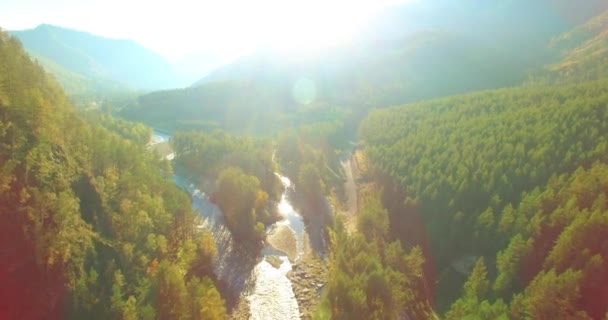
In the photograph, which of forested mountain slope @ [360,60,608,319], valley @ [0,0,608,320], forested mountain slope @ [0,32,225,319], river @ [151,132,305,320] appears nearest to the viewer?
forested mountain slope @ [0,32,225,319]

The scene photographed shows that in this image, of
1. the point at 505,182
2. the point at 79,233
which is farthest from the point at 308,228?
the point at 79,233

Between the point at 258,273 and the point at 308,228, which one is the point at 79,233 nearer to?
the point at 258,273

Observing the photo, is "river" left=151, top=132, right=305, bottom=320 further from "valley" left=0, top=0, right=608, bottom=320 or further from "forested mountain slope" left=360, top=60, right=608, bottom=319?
"forested mountain slope" left=360, top=60, right=608, bottom=319

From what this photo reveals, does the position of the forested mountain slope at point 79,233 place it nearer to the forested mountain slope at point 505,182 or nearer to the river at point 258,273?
the river at point 258,273

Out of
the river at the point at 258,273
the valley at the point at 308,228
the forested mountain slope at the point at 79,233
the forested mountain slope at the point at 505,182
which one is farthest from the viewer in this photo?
the river at the point at 258,273

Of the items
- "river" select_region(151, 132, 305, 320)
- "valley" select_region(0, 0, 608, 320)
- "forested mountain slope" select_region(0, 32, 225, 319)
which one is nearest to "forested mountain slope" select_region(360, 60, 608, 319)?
"valley" select_region(0, 0, 608, 320)

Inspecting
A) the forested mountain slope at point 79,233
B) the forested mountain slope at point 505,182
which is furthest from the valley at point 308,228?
the forested mountain slope at point 505,182
